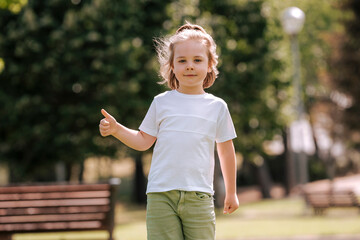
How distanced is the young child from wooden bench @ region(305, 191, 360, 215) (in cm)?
1471

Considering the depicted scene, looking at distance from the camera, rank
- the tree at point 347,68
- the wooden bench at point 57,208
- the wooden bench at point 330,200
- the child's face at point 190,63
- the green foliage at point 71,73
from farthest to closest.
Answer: the tree at point 347,68
the wooden bench at point 330,200
the green foliage at point 71,73
the wooden bench at point 57,208
the child's face at point 190,63

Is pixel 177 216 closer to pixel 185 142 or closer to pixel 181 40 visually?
pixel 185 142

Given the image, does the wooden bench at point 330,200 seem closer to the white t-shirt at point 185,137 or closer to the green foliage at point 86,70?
the green foliage at point 86,70

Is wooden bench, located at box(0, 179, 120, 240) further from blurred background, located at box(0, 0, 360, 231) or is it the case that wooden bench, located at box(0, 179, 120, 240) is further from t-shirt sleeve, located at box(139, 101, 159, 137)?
blurred background, located at box(0, 0, 360, 231)

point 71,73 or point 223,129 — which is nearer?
point 223,129

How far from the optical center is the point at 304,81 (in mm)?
28984

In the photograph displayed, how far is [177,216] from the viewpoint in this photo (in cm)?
340

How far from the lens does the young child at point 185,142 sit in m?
3.37

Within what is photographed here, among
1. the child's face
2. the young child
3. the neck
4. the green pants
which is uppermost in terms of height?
the child's face

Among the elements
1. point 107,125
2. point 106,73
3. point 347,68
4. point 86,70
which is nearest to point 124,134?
point 107,125

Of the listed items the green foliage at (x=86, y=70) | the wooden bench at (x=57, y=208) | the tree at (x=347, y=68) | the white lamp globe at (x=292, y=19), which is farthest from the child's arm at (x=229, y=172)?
the tree at (x=347, y=68)

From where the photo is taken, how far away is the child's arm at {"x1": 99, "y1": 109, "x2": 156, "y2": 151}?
11.3 feet

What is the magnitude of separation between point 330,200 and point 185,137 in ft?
49.9

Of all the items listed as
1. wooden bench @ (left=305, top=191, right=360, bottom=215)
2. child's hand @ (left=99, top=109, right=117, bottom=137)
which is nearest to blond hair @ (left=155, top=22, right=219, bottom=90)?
child's hand @ (left=99, top=109, right=117, bottom=137)
